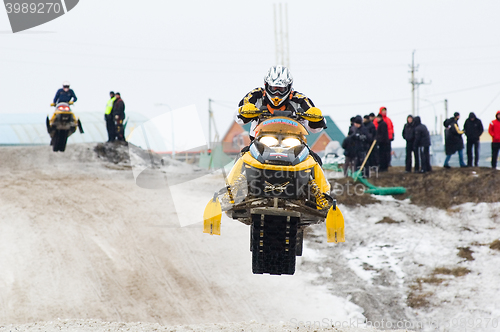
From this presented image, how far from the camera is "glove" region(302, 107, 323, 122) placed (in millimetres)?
5590

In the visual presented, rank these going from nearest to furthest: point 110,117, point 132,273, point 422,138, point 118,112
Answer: point 132,273 → point 422,138 → point 118,112 → point 110,117

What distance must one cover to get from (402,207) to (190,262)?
823 cm

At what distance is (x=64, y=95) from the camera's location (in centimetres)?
1931

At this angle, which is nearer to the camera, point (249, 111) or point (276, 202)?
point (276, 202)

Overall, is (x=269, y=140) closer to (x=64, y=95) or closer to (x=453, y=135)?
(x=453, y=135)

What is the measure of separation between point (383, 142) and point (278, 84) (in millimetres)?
14005

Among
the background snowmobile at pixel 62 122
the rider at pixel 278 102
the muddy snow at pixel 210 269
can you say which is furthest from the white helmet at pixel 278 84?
the background snowmobile at pixel 62 122

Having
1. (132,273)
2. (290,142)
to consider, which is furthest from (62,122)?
(290,142)

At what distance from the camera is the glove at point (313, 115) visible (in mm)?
5590

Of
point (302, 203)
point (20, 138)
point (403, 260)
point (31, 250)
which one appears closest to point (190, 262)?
point (31, 250)

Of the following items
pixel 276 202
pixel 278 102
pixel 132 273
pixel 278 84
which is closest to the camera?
pixel 276 202

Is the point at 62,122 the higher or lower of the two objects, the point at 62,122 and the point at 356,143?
the higher

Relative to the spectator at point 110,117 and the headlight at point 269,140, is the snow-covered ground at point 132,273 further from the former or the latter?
the headlight at point 269,140

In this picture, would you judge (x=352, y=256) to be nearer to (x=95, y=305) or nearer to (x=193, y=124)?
(x=95, y=305)
